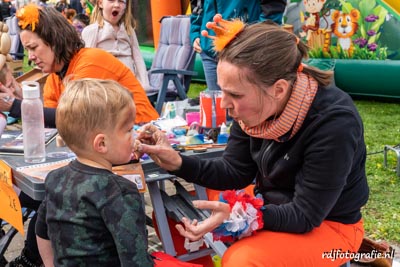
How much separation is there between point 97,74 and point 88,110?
1.24 m

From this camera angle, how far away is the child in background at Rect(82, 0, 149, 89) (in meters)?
4.36

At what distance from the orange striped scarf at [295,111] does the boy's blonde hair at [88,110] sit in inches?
18.6

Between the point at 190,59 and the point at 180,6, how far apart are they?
4166mm

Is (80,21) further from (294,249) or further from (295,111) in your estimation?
(294,249)

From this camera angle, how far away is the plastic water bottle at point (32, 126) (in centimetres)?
217

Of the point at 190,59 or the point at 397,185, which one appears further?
the point at 190,59

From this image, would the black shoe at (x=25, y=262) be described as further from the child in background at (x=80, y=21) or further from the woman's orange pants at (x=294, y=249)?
the child in background at (x=80, y=21)

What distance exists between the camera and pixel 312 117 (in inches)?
69.4

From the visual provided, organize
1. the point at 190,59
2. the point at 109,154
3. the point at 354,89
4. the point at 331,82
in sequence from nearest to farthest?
the point at 109,154, the point at 331,82, the point at 190,59, the point at 354,89

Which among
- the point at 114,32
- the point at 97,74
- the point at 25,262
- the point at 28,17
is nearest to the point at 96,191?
the point at 25,262

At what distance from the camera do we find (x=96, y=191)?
1.55 metres

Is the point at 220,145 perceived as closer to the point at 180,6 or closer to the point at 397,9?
the point at 397,9

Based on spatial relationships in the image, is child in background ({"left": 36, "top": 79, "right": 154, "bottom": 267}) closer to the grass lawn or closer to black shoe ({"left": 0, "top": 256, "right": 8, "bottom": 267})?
black shoe ({"left": 0, "top": 256, "right": 8, "bottom": 267})

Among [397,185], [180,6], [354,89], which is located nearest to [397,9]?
[354,89]
